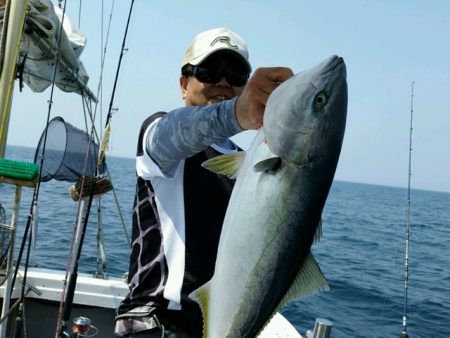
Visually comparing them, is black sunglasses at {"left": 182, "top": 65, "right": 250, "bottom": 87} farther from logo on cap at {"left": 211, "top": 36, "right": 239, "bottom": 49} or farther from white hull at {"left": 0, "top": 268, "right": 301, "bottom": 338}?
white hull at {"left": 0, "top": 268, "right": 301, "bottom": 338}

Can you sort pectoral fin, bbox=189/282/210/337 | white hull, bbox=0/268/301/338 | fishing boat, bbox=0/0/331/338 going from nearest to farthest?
pectoral fin, bbox=189/282/210/337, fishing boat, bbox=0/0/331/338, white hull, bbox=0/268/301/338

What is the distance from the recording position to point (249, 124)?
168 cm

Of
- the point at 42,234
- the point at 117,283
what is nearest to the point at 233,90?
the point at 117,283

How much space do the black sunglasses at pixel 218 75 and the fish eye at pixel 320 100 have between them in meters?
0.95

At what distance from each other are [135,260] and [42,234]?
602 inches

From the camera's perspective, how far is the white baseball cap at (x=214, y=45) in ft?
7.75

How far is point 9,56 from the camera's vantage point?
4.12 metres

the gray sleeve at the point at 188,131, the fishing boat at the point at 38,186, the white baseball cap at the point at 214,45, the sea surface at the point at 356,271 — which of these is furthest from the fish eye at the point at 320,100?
the sea surface at the point at 356,271

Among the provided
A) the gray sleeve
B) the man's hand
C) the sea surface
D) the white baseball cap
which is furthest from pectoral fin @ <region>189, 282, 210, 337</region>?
the sea surface

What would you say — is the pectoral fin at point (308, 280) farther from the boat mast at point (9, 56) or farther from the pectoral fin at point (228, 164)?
the boat mast at point (9, 56)

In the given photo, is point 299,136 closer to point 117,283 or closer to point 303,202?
point 303,202

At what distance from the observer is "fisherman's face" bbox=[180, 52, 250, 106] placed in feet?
7.93

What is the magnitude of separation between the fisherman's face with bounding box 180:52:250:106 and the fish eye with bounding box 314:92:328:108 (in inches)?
37.5

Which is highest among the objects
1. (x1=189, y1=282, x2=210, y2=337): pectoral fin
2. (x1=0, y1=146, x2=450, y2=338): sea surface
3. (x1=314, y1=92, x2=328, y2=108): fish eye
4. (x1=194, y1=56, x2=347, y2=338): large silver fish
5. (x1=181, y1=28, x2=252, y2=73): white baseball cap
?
(x1=181, y1=28, x2=252, y2=73): white baseball cap
